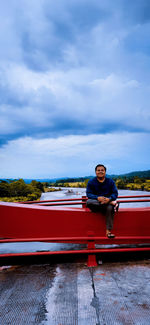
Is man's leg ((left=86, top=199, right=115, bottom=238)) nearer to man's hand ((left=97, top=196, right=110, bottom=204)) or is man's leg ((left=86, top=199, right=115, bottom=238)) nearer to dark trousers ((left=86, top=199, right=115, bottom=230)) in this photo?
dark trousers ((left=86, top=199, right=115, bottom=230))

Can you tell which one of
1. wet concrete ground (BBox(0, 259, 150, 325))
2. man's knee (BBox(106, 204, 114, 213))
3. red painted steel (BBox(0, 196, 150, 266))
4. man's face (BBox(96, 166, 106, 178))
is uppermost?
man's face (BBox(96, 166, 106, 178))

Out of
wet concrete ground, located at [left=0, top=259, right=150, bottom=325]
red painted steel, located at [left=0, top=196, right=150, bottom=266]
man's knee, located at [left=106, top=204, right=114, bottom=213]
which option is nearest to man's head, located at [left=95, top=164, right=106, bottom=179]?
man's knee, located at [left=106, top=204, right=114, bottom=213]

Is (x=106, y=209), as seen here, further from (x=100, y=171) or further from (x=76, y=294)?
(x=76, y=294)

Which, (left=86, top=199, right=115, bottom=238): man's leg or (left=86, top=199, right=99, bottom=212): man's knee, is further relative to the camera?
(left=86, top=199, right=99, bottom=212): man's knee

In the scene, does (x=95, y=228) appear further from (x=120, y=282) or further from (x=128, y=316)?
(x=128, y=316)

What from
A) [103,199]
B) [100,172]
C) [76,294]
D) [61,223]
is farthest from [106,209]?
[76,294]

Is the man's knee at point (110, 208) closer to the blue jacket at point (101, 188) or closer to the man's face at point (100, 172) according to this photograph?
the blue jacket at point (101, 188)

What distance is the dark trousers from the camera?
360 cm

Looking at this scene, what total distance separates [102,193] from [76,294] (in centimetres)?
173

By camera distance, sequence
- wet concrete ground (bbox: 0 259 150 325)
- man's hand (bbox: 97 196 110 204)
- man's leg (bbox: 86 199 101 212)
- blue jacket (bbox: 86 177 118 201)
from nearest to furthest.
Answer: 1. wet concrete ground (bbox: 0 259 150 325)
2. man's hand (bbox: 97 196 110 204)
3. man's leg (bbox: 86 199 101 212)
4. blue jacket (bbox: 86 177 118 201)

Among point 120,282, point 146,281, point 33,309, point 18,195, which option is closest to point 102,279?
point 120,282

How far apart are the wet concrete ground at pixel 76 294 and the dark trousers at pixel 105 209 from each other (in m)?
0.75

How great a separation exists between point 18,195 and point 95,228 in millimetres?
28536

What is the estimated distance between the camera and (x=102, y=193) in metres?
3.83
